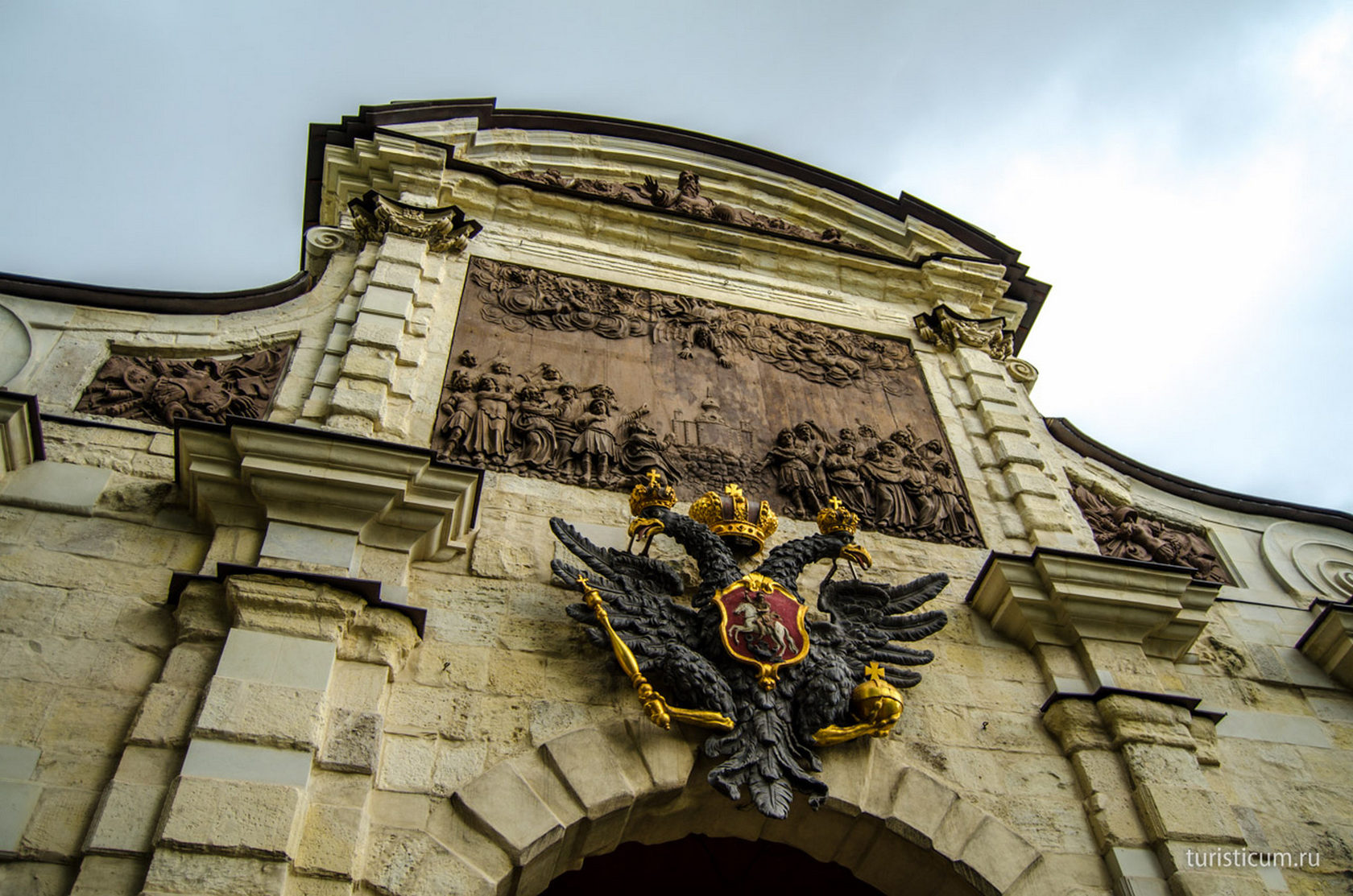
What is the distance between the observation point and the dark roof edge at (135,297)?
6.56 metres

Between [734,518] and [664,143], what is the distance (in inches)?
218

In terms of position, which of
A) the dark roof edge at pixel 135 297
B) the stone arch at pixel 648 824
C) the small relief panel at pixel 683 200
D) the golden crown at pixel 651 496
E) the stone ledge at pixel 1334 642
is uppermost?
the small relief panel at pixel 683 200

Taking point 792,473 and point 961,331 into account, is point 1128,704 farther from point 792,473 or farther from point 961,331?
point 961,331

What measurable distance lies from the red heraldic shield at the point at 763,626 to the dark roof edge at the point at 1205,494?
143 inches

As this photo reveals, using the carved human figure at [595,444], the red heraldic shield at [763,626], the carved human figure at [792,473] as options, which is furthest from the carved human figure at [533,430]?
the red heraldic shield at [763,626]

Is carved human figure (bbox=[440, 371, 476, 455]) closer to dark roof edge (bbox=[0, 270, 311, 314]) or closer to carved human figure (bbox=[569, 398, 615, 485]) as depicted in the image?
carved human figure (bbox=[569, 398, 615, 485])

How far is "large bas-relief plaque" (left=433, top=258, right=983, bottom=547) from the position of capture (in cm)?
653

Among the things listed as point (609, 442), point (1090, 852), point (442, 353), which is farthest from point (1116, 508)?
point (442, 353)

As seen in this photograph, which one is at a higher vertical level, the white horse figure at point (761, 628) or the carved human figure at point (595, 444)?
the carved human figure at point (595, 444)

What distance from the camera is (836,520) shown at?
6.00 meters

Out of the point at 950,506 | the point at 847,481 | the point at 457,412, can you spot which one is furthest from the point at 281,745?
the point at 950,506

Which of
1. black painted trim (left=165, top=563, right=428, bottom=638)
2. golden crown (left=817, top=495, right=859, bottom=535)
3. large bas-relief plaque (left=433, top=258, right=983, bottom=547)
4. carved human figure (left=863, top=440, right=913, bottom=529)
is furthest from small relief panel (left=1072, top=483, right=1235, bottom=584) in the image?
black painted trim (left=165, top=563, right=428, bottom=638)

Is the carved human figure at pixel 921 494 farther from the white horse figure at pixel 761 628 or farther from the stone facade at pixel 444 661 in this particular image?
the white horse figure at pixel 761 628

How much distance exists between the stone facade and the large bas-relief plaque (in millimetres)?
202
